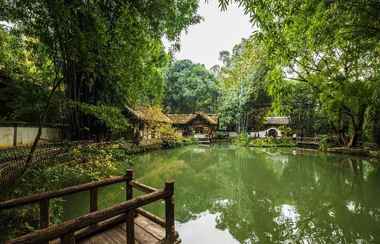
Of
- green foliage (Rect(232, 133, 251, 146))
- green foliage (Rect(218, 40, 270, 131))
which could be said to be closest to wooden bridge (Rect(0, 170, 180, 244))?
green foliage (Rect(232, 133, 251, 146))

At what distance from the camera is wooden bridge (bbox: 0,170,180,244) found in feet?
5.45

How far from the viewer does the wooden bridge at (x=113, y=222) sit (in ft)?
5.45

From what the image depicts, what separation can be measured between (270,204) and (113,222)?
4.07 metres

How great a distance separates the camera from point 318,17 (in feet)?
10.9

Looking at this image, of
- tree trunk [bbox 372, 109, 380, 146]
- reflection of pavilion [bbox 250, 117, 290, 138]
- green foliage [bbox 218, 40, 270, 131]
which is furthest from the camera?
reflection of pavilion [bbox 250, 117, 290, 138]

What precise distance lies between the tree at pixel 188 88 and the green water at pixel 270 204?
68.7 feet

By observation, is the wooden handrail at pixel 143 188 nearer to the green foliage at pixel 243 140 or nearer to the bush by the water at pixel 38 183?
the bush by the water at pixel 38 183

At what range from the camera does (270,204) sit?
5250 millimetres

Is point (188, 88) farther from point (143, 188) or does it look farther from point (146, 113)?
point (143, 188)

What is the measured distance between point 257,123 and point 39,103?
25.1 meters

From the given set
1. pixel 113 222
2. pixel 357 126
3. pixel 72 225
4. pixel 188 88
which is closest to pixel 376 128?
pixel 357 126

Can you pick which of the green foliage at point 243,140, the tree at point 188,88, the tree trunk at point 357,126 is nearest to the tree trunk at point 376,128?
the tree trunk at point 357,126

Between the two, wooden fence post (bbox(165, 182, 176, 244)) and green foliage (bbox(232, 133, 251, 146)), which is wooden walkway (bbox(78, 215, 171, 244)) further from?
green foliage (bbox(232, 133, 251, 146))

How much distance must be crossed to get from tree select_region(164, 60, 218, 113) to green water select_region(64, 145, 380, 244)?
68.7 ft
